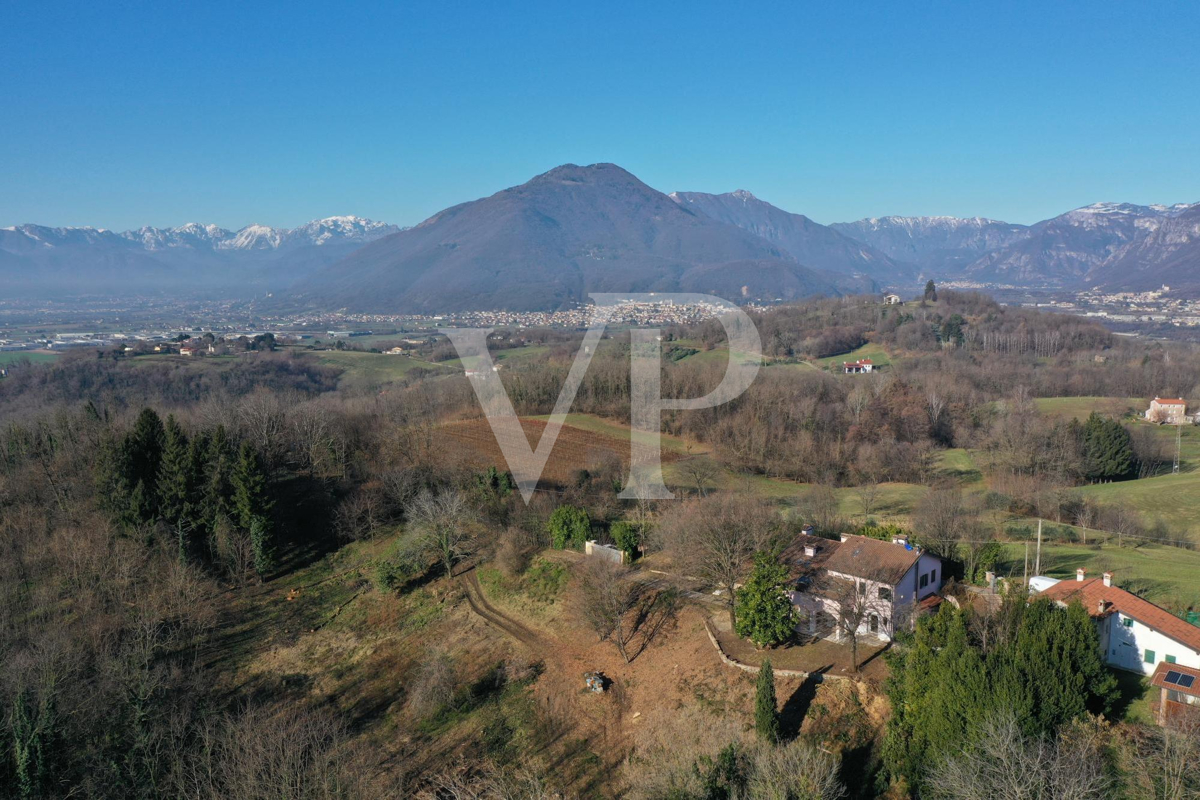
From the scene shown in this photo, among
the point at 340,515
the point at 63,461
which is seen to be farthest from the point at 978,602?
the point at 63,461

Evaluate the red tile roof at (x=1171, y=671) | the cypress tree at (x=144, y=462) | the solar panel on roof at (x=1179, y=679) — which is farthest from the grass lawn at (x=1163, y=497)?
the cypress tree at (x=144, y=462)

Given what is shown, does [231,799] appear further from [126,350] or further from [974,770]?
[126,350]

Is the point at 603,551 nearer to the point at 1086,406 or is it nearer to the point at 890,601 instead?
the point at 890,601

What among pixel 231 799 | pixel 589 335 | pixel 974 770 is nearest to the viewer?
pixel 974 770

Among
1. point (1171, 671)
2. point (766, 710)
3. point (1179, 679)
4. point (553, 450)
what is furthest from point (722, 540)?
point (553, 450)

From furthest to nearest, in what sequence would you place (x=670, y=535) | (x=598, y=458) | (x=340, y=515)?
(x=598, y=458) → (x=340, y=515) → (x=670, y=535)

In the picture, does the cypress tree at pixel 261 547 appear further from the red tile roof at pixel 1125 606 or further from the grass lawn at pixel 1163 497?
the grass lawn at pixel 1163 497

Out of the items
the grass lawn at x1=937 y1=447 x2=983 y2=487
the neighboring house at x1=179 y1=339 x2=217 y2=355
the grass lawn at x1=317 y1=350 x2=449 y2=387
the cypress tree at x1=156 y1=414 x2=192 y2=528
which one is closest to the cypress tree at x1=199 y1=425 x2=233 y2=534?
the cypress tree at x1=156 y1=414 x2=192 y2=528
